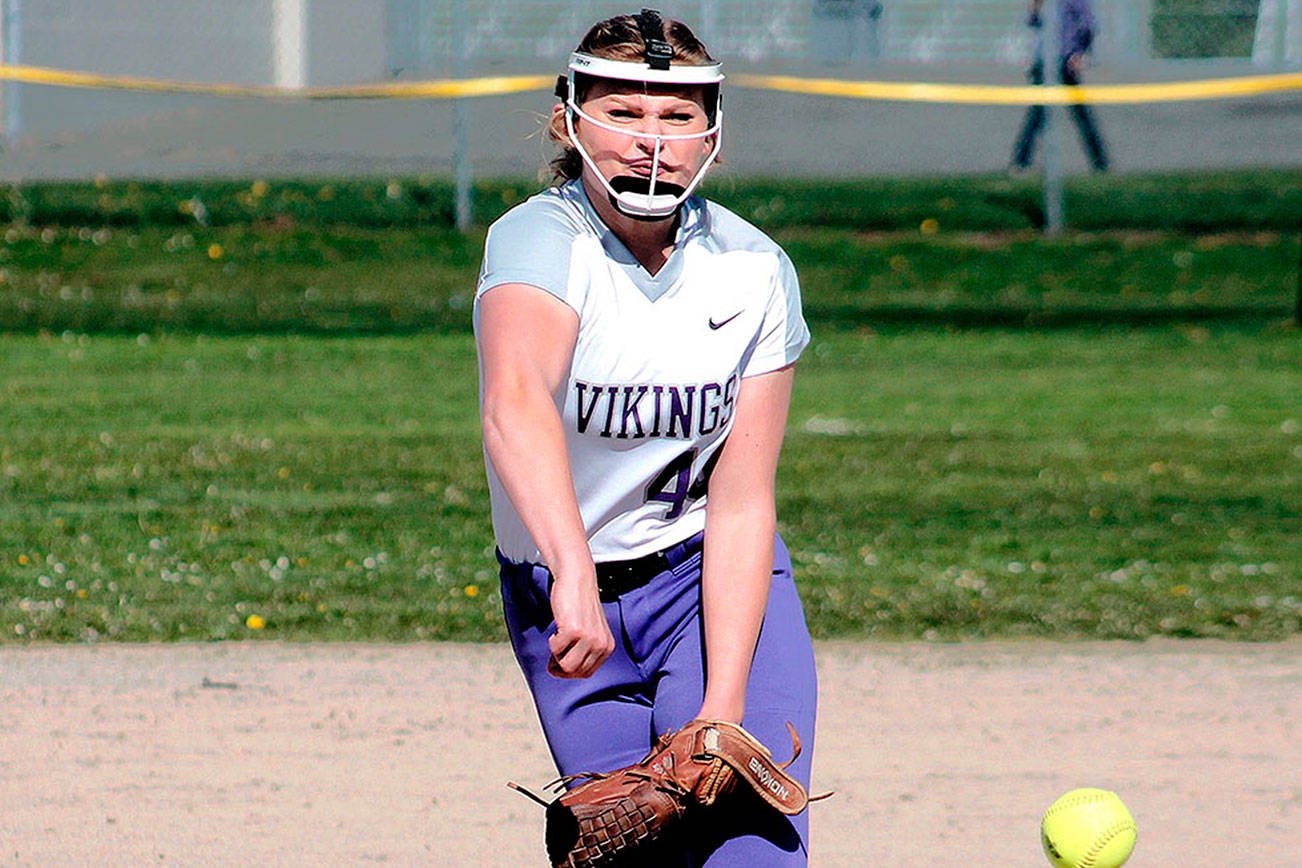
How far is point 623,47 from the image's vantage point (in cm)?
326

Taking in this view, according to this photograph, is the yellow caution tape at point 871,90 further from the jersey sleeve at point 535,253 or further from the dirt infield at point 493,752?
the jersey sleeve at point 535,253

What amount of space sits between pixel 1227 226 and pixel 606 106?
18.2 metres

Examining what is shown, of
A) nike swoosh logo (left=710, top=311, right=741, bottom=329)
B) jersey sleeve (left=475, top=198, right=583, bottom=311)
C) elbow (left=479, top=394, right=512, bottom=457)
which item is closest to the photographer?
elbow (left=479, top=394, right=512, bottom=457)

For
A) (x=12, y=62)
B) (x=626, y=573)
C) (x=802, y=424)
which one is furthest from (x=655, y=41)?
(x=12, y=62)

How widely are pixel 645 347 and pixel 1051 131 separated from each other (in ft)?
53.0

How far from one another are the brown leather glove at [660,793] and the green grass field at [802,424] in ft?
13.8

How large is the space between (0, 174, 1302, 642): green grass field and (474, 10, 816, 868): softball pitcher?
Result: 4013 mm

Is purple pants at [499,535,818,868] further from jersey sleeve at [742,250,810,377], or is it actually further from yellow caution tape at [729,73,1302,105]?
yellow caution tape at [729,73,1302,105]

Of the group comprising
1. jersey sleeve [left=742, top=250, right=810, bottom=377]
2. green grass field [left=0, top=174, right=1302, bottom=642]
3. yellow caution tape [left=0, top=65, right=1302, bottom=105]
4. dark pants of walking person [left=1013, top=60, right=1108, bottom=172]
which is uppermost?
jersey sleeve [left=742, top=250, right=810, bottom=377]

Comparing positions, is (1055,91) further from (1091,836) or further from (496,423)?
(496,423)

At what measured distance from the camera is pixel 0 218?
20.0 m

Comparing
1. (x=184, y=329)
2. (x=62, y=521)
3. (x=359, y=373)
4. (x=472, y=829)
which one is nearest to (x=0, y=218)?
(x=184, y=329)

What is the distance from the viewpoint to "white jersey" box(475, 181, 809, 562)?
3229 mm

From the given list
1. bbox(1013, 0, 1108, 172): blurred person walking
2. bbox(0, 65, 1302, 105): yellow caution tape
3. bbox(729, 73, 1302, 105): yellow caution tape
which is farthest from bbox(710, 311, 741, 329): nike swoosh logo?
bbox(1013, 0, 1108, 172): blurred person walking
